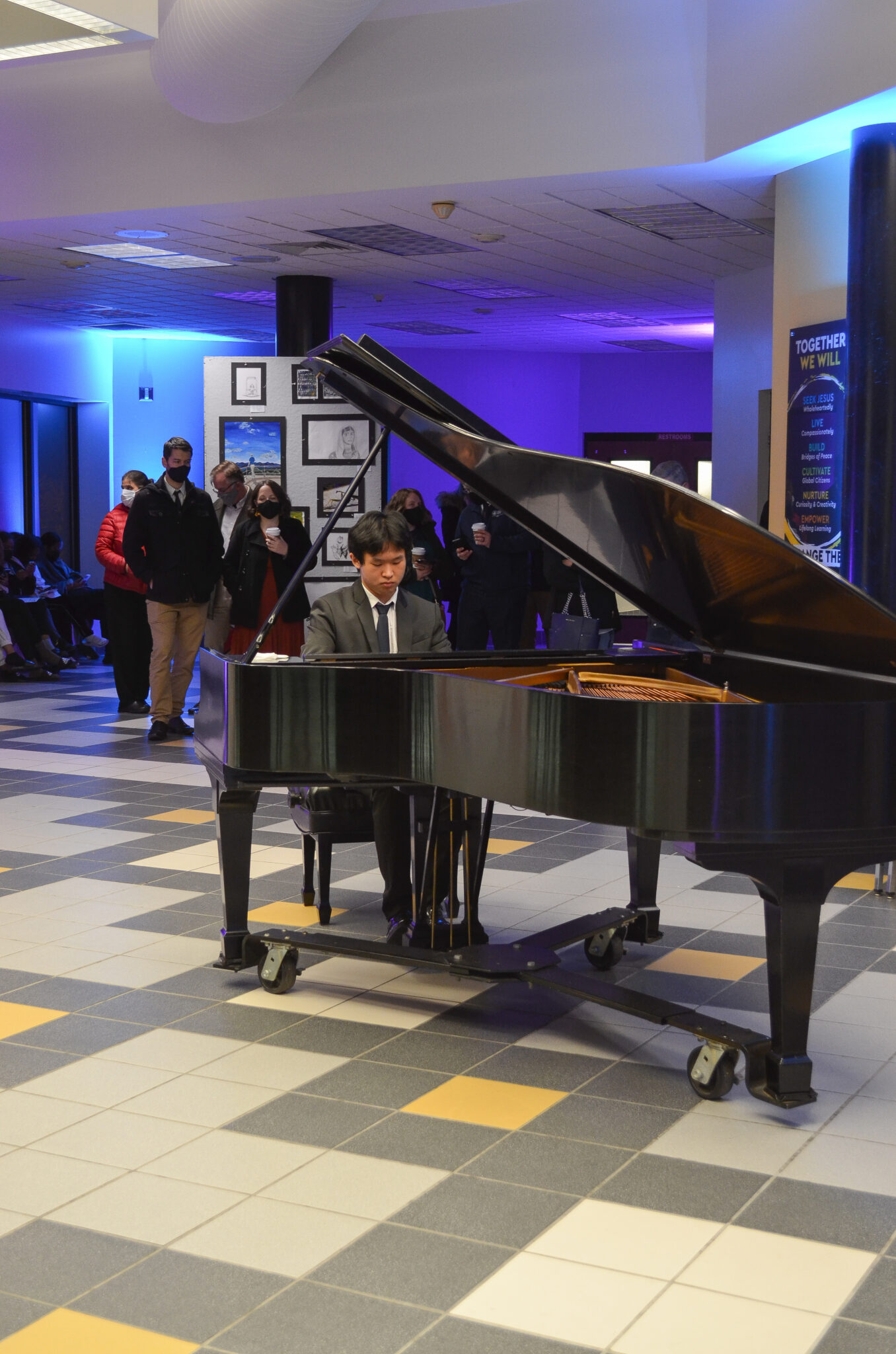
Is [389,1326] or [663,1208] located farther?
[663,1208]

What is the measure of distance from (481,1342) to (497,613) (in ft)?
23.6

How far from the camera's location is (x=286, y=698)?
3.45 metres

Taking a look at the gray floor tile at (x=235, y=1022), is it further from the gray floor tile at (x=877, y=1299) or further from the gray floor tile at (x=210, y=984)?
the gray floor tile at (x=877, y=1299)

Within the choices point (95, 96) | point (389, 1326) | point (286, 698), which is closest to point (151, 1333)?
point (389, 1326)

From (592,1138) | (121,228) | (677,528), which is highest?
(121,228)

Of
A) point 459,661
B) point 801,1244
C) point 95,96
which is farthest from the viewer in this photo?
point 95,96

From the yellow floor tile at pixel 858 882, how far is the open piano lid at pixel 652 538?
1638 millimetres

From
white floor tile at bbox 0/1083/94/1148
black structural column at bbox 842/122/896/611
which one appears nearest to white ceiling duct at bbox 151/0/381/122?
black structural column at bbox 842/122/896/611

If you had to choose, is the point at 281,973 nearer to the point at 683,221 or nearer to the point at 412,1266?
the point at 412,1266

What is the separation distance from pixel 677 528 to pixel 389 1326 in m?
1.75

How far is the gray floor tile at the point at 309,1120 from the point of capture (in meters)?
2.83

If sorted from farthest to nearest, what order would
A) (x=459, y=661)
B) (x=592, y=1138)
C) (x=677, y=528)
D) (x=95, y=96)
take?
1. (x=95, y=96)
2. (x=459, y=661)
3. (x=677, y=528)
4. (x=592, y=1138)

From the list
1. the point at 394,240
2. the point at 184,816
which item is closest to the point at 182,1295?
the point at 184,816

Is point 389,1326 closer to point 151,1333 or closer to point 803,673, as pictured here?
point 151,1333
